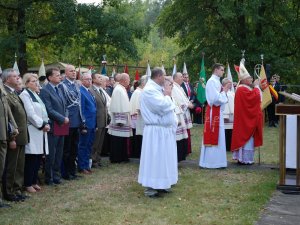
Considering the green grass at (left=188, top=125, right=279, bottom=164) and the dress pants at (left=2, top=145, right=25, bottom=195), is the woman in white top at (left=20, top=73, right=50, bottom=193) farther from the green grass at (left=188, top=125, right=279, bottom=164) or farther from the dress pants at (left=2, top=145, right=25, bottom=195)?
the green grass at (left=188, top=125, right=279, bottom=164)

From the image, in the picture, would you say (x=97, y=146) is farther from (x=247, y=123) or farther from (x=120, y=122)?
(x=247, y=123)

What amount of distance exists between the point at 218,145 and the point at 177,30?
669 inches

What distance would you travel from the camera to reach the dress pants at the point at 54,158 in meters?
8.48

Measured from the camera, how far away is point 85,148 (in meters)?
9.84

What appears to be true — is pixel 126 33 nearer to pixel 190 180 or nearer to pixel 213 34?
pixel 213 34

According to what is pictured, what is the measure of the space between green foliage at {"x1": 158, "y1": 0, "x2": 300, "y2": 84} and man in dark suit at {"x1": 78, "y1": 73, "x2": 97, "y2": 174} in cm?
1483

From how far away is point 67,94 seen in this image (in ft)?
29.4

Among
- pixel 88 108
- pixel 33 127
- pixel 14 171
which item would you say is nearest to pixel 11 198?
pixel 14 171

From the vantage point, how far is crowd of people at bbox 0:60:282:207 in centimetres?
752

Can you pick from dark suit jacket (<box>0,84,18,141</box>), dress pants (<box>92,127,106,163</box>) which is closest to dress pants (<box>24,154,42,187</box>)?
dark suit jacket (<box>0,84,18,141</box>)

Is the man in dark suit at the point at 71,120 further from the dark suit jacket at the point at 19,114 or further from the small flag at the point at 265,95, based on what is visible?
the small flag at the point at 265,95

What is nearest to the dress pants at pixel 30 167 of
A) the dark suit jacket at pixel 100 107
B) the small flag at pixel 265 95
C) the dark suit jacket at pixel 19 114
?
the dark suit jacket at pixel 19 114

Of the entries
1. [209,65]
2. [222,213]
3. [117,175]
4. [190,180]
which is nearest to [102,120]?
[117,175]

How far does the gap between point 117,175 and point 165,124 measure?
2226 millimetres
